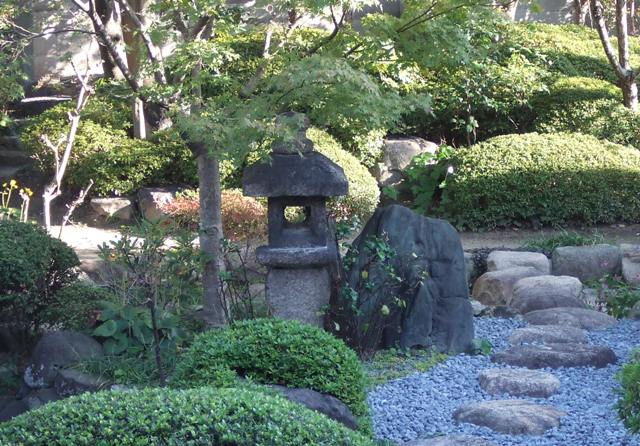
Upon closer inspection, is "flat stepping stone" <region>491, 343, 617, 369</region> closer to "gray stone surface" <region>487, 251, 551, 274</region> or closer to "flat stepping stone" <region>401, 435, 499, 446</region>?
"flat stepping stone" <region>401, 435, 499, 446</region>

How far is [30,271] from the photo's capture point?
259 inches

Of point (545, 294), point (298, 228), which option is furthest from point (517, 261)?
point (298, 228)

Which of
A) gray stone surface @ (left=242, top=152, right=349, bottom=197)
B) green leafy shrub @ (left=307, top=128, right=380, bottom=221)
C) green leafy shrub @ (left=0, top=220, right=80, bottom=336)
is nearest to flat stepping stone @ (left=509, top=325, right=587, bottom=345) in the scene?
gray stone surface @ (left=242, top=152, right=349, bottom=197)

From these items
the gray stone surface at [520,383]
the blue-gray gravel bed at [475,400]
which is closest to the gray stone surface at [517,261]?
the blue-gray gravel bed at [475,400]

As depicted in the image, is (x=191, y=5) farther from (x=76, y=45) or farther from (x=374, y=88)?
(x=76, y=45)

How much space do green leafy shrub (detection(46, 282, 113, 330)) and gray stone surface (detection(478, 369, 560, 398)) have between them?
288cm

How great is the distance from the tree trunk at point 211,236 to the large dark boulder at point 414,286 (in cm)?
111

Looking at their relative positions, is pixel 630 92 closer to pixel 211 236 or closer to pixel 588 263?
pixel 588 263

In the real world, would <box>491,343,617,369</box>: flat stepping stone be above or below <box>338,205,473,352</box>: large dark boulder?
below

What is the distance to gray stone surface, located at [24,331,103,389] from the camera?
6.08 m

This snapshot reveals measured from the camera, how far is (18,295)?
671 cm

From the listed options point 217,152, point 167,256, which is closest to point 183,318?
point 167,256

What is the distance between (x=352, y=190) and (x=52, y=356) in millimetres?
6599

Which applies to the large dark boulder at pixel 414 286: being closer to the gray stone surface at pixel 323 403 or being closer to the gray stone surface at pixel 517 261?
the gray stone surface at pixel 323 403
